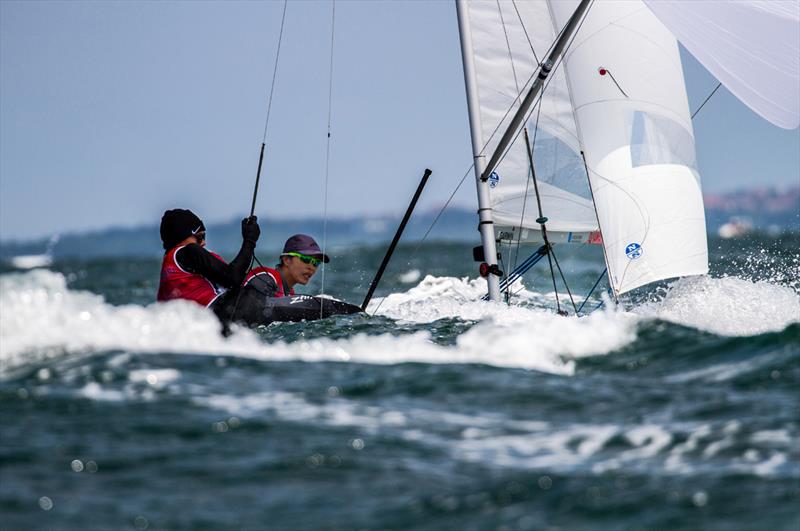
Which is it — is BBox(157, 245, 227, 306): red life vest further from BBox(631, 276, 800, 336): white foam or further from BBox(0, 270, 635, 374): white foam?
BBox(631, 276, 800, 336): white foam

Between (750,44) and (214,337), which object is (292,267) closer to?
(214,337)

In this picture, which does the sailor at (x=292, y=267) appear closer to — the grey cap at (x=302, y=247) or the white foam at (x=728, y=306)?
the grey cap at (x=302, y=247)

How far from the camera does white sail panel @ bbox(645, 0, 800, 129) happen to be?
834 cm

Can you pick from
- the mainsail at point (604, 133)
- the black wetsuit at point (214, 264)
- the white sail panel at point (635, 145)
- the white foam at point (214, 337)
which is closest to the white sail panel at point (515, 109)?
the mainsail at point (604, 133)

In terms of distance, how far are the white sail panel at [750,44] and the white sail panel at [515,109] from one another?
5.52 feet

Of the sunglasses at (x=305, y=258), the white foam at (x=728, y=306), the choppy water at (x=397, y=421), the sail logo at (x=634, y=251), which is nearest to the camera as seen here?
the choppy water at (x=397, y=421)

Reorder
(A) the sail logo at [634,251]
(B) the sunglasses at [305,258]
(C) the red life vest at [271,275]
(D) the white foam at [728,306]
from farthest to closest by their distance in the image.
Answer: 1. (B) the sunglasses at [305,258]
2. (C) the red life vest at [271,275]
3. (A) the sail logo at [634,251]
4. (D) the white foam at [728,306]

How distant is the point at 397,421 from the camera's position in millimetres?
5668

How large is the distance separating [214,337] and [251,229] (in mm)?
1360

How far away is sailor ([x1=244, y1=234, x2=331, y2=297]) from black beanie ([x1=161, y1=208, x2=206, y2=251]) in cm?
89

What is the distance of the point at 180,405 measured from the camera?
19.5 feet

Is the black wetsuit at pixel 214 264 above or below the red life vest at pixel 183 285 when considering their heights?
above

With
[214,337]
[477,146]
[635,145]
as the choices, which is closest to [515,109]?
[477,146]

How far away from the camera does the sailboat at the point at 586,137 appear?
378 inches
